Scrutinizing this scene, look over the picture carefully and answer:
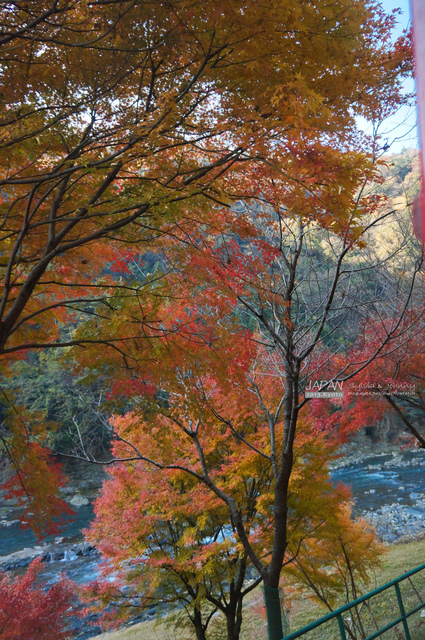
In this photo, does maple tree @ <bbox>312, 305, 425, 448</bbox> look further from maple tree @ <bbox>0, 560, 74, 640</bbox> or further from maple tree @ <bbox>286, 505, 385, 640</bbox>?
maple tree @ <bbox>0, 560, 74, 640</bbox>

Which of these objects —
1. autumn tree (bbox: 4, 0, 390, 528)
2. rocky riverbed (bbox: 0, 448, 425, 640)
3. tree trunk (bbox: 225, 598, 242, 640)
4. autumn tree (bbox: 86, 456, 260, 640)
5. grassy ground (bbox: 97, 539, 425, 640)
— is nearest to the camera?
→ autumn tree (bbox: 4, 0, 390, 528)

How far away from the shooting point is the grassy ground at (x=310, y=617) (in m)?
7.24

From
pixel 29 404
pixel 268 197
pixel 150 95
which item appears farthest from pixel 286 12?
pixel 29 404

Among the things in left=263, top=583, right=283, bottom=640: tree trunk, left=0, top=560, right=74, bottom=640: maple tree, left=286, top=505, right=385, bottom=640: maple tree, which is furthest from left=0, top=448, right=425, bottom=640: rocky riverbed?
left=263, top=583, right=283, bottom=640: tree trunk

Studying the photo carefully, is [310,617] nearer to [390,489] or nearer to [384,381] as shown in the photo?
[384,381]

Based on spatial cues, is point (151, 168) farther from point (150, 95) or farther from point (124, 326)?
point (124, 326)

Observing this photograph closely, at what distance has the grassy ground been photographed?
23.7ft

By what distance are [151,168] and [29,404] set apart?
2354 cm

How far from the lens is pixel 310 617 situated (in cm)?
937

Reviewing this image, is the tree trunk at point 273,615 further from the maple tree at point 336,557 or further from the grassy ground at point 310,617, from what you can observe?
the grassy ground at point 310,617

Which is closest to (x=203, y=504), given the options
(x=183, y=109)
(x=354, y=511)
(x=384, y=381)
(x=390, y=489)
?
(x=384, y=381)

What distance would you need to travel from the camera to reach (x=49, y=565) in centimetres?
1319

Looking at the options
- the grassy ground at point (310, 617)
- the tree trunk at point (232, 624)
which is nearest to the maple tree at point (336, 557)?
the grassy ground at point (310, 617)

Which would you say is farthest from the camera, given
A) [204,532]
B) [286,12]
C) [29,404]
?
[29,404]
